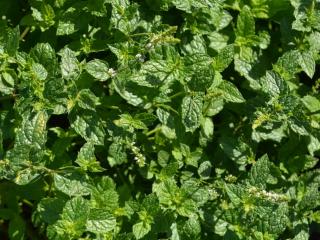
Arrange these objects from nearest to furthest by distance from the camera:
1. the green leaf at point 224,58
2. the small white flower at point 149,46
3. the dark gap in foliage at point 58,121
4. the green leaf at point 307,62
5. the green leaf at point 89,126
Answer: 1. the small white flower at point 149,46
2. the green leaf at point 89,126
3. the green leaf at point 224,58
4. the green leaf at point 307,62
5. the dark gap in foliage at point 58,121

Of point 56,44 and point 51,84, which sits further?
point 56,44

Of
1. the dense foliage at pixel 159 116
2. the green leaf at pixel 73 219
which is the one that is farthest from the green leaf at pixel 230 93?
the green leaf at pixel 73 219

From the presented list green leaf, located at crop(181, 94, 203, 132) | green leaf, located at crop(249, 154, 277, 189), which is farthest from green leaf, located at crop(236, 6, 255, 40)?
green leaf, located at crop(249, 154, 277, 189)

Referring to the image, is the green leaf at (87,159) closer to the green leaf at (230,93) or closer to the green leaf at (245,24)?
the green leaf at (230,93)

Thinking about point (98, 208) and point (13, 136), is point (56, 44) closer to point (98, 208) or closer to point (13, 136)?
point (13, 136)

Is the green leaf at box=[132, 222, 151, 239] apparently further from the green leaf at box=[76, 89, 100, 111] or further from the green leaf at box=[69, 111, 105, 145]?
the green leaf at box=[76, 89, 100, 111]

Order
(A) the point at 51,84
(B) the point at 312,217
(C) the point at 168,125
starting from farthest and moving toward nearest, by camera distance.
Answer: (B) the point at 312,217, (C) the point at 168,125, (A) the point at 51,84

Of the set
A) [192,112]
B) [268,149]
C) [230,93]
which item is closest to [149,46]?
[192,112]

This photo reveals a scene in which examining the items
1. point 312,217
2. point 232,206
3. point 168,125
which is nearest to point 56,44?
point 168,125

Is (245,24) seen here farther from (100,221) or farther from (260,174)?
(100,221)
